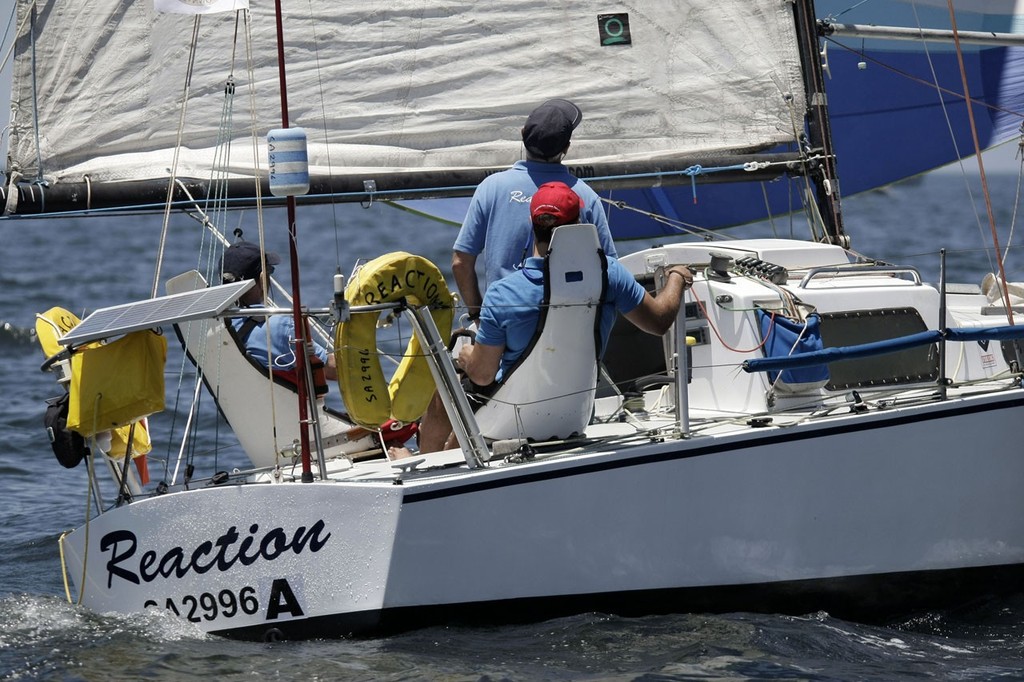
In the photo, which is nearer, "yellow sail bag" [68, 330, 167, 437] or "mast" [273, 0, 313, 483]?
"mast" [273, 0, 313, 483]

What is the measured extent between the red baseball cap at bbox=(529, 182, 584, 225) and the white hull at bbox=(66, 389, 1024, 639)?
851mm

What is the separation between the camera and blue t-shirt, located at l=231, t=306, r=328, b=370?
5.82 metres

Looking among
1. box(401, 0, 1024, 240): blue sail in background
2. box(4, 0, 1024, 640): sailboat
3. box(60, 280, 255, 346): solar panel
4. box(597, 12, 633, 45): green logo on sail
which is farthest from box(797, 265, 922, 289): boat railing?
box(60, 280, 255, 346): solar panel

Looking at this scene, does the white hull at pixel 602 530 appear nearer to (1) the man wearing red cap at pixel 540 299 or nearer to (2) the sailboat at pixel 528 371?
(2) the sailboat at pixel 528 371

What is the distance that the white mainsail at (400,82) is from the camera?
6070 mm

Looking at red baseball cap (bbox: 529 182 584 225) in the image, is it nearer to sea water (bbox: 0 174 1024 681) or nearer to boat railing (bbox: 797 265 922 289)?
sea water (bbox: 0 174 1024 681)

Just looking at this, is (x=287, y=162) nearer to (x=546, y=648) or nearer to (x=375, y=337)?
(x=375, y=337)

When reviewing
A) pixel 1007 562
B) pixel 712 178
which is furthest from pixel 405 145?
pixel 1007 562

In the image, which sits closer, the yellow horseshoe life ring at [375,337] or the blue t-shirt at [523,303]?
Answer: the yellow horseshoe life ring at [375,337]

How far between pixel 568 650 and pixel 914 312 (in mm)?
2175

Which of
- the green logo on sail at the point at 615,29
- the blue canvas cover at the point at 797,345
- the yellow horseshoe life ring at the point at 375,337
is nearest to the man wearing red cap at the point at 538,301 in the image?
the yellow horseshoe life ring at the point at 375,337

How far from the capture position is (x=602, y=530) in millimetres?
5035

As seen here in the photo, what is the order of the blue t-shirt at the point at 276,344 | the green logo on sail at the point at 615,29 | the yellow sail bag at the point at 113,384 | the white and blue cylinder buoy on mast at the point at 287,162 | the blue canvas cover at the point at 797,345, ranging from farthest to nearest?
the green logo on sail at the point at 615,29 < the blue t-shirt at the point at 276,344 < the blue canvas cover at the point at 797,345 < the yellow sail bag at the point at 113,384 < the white and blue cylinder buoy on mast at the point at 287,162

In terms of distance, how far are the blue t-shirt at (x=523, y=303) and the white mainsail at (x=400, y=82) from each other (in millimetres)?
1514
